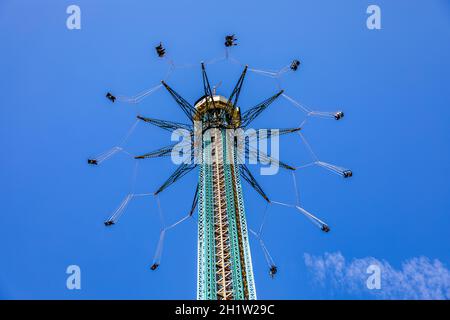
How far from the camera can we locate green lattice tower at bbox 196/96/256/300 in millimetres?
32562

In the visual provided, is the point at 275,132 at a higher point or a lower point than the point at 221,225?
higher

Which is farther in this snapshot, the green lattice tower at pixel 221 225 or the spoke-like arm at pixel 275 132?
the spoke-like arm at pixel 275 132

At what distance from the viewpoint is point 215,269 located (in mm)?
33656

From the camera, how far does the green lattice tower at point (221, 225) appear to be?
107 ft

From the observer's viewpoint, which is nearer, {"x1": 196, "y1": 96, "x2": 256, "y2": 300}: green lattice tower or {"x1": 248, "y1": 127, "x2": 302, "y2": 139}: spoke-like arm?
{"x1": 196, "y1": 96, "x2": 256, "y2": 300}: green lattice tower

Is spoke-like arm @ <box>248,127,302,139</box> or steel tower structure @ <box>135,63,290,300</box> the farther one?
spoke-like arm @ <box>248,127,302,139</box>

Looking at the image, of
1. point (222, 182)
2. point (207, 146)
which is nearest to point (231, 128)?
point (207, 146)

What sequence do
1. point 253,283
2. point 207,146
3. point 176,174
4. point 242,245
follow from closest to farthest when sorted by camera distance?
point 253,283, point 242,245, point 176,174, point 207,146

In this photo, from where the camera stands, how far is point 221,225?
3728 cm
